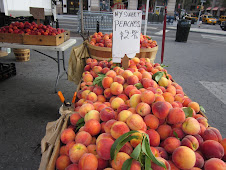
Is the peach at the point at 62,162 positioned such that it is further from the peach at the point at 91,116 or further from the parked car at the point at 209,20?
the parked car at the point at 209,20

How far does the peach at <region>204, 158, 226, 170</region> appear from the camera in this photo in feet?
2.86

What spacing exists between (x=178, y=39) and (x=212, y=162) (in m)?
10.0

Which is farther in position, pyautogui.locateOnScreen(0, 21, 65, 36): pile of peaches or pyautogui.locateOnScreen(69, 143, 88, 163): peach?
pyautogui.locateOnScreen(0, 21, 65, 36): pile of peaches

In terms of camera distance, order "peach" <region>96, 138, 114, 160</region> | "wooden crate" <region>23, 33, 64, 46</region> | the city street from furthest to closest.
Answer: "wooden crate" <region>23, 33, 64, 46</region> → the city street → "peach" <region>96, 138, 114, 160</region>

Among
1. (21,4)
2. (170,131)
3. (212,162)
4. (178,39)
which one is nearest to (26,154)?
(170,131)

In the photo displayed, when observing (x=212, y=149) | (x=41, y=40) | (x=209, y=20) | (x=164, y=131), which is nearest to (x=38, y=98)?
(x=41, y=40)

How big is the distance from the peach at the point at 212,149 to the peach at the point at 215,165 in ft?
0.21

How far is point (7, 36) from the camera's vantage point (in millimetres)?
3469

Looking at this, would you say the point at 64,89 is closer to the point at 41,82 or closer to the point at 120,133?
the point at 41,82

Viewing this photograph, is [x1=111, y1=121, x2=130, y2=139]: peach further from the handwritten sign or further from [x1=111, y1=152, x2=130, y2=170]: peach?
the handwritten sign

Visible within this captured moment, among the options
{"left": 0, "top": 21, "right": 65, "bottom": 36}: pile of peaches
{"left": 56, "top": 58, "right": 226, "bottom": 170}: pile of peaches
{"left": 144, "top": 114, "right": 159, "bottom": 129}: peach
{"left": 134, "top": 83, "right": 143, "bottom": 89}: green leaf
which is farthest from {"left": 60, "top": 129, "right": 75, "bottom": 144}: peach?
{"left": 0, "top": 21, "right": 65, "bottom": 36}: pile of peaches

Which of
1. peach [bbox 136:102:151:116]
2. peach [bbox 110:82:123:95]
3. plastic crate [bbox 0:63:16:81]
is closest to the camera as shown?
peach [bbox 136:102:151:116]

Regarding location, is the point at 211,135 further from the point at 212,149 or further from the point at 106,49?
the point at 106,49

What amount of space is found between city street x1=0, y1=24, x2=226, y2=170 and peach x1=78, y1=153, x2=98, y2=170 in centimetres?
137
